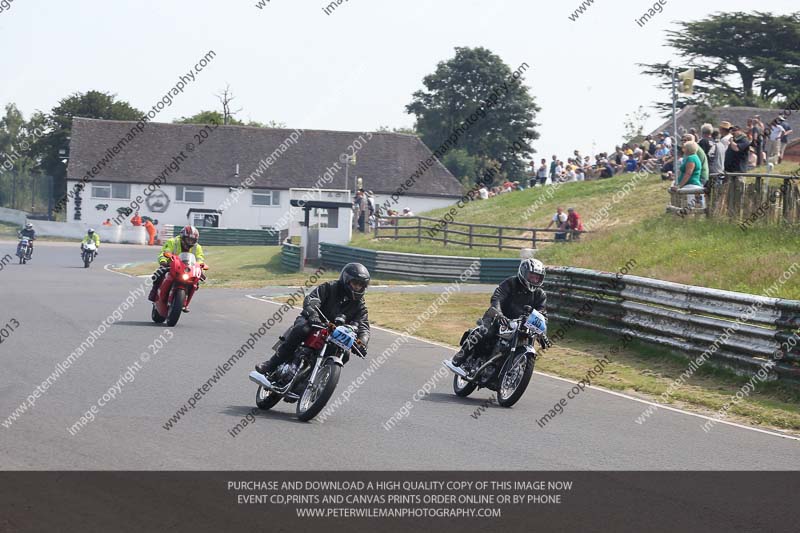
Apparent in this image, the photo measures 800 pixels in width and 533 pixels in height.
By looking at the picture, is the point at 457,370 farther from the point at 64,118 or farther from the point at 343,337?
the point at 64,118

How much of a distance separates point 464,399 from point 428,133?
277ft

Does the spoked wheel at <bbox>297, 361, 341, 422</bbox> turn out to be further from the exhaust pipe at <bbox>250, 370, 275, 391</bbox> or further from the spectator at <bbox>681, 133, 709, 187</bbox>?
the spectator at <bbox>681, 133, 709, 187</bbox>

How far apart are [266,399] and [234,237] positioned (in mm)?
48824

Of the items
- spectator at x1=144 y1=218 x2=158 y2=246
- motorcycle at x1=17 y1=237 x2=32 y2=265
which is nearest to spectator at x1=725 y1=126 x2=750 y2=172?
motorcycle at x1=17 y1=237 x2=32 y2=265

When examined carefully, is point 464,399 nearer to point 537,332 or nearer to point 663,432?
point 537,332

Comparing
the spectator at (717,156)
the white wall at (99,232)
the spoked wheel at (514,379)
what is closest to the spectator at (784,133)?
the spectator at (717,156)

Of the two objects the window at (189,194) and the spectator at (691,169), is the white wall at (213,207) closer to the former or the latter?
the window at (189,194)

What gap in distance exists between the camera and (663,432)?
11.0 meters

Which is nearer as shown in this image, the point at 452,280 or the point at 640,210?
the point at 452,280

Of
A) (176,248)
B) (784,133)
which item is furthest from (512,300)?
(784,133)

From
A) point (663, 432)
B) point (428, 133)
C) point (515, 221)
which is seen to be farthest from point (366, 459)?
point (428, 133)

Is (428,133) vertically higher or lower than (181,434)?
higher

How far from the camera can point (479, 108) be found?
93.1 meters
